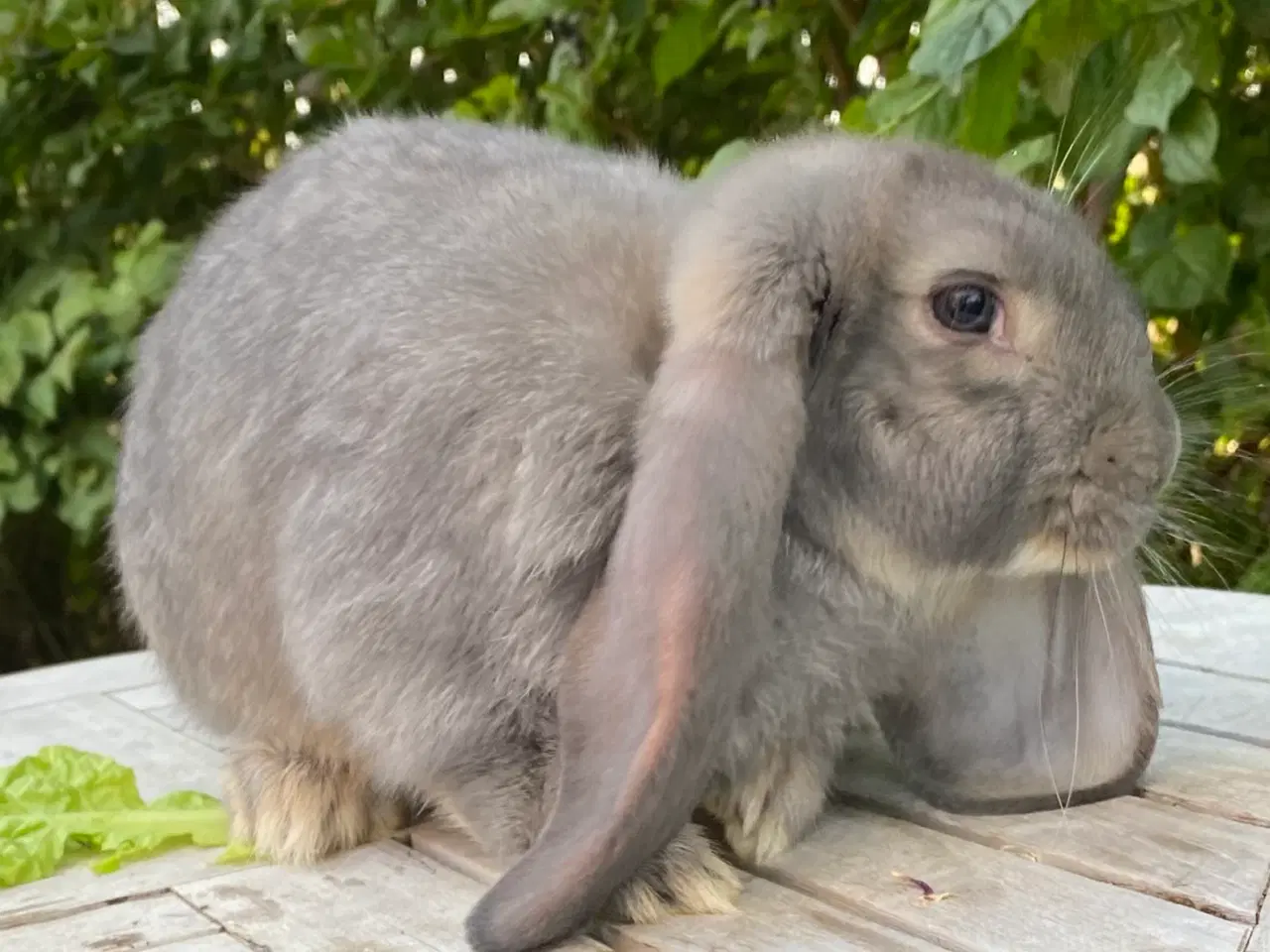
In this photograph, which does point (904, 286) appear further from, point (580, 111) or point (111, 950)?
point (580, 111)

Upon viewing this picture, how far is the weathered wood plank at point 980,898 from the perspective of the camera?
1059 millimetres

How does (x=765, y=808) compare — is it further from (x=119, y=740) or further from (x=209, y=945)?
(x=119, y=740)

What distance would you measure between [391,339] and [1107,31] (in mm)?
1070

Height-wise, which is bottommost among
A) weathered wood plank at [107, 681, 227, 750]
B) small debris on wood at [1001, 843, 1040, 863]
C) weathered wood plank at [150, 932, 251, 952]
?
weathered wood plank at [150, 932, 251, 952]

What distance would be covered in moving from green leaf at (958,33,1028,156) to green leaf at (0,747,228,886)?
45.6 inches

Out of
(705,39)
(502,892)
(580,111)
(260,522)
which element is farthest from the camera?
(580,111)

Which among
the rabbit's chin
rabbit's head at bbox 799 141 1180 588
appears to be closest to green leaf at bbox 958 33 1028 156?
rabbit's head at bbox 799 141 1180 588

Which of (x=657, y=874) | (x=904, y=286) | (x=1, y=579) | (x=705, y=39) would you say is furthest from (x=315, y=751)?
(x=1, y=579)

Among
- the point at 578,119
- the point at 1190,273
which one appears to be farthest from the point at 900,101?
the point at 578,119

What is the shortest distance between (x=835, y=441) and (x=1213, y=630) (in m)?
1.03

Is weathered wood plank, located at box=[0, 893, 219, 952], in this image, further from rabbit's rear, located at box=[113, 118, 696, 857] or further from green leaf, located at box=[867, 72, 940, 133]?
green leaf, located at box=[867, 72, 940, 133]

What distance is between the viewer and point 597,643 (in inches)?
42.8

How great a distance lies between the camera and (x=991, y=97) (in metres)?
1.70

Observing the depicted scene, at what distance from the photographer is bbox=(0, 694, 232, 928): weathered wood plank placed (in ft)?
4.16
